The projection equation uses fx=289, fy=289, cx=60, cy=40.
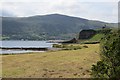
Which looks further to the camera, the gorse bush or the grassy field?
the grassy field

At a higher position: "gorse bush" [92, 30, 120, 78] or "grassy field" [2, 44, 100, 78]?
"gorse bush" [92, 30, 120, 78]

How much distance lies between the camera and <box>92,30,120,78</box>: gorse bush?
14.6 m

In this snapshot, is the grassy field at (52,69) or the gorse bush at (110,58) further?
the grassy field at (52,69)

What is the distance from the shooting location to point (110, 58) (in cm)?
1471

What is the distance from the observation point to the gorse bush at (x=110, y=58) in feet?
47.9

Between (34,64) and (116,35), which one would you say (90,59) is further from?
(116,35)

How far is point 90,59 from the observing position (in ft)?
93.4

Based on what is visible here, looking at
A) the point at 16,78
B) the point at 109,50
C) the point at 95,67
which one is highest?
the point at 109,50

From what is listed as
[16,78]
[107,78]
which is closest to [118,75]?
[107,78]

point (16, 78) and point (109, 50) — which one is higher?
point (109, 50)

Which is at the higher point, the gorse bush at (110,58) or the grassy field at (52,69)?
the gorse bush at (110,58)

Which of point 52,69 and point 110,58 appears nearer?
point 110,58

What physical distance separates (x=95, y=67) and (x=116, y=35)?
6.64 ft

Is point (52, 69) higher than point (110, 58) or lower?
lower
